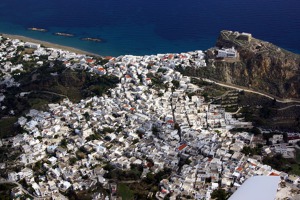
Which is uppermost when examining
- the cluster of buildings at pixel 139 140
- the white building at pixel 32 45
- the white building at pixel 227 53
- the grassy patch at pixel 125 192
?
the white building at pixel 32 45

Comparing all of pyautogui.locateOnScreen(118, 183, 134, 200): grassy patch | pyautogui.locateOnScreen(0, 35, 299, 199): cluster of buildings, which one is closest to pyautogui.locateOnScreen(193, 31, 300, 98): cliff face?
pyautogui.locateOnScreen(0, 35, 299, 199): cluster of buildings

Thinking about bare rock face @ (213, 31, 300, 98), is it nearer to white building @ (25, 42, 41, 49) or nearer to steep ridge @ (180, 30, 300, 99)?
steep ridge @ (180, 30, 300, 99)

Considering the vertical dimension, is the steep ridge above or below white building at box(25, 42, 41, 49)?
below

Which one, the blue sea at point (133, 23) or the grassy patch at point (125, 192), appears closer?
the grassy patch at point (125, 192)

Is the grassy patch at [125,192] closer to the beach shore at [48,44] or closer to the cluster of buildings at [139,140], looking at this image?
the cluster of buildings at [139,140]

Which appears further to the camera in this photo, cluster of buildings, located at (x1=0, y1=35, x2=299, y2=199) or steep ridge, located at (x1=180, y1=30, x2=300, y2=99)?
steep ridge, located at (x1=180, y1=30, x2=300, y2=99)

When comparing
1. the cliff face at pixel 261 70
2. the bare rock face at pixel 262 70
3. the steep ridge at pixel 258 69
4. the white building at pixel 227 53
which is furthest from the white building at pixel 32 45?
the white building at pixel 227 53

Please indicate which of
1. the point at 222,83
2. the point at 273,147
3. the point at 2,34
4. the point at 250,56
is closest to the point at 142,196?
the point at 273,147

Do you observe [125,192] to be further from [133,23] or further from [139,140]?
[133,23]
